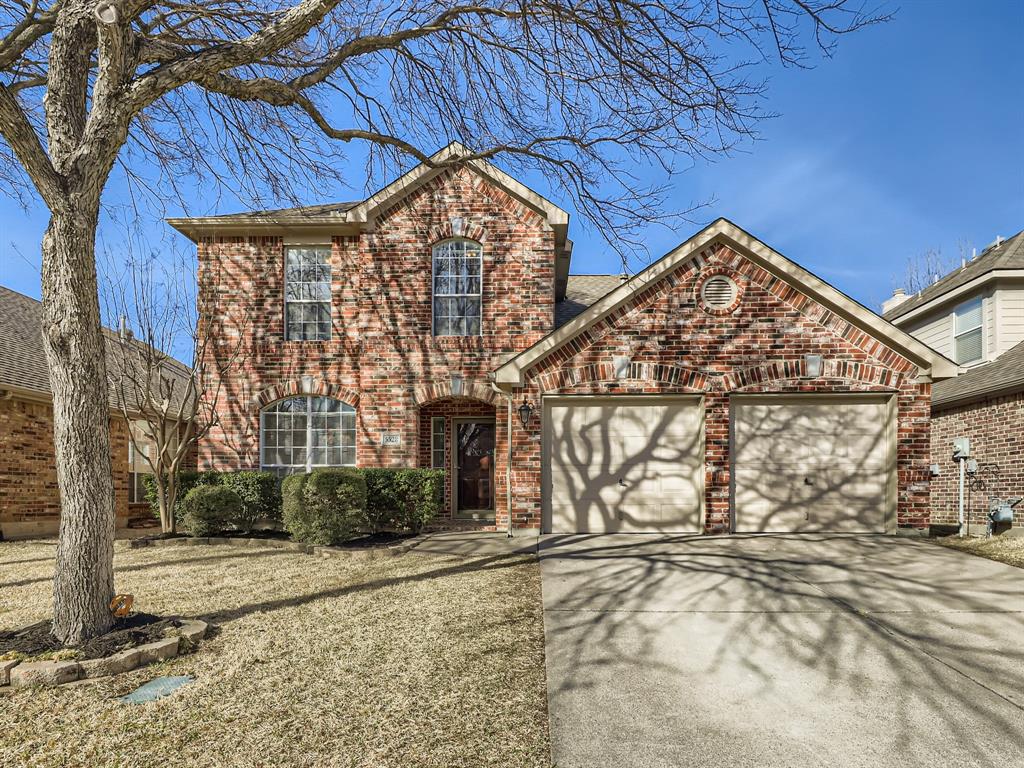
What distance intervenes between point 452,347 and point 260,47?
729 centimetres

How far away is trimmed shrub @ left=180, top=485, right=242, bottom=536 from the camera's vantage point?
11.0m

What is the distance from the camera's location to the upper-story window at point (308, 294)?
43.0ft

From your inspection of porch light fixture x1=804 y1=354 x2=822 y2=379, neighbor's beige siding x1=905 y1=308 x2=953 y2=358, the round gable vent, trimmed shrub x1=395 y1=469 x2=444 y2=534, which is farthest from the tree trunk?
neighbor's beige siding x1=905 y1=308 x2=953 y2=358

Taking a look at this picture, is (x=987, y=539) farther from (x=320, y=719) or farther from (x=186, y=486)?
(x=186, y=486)

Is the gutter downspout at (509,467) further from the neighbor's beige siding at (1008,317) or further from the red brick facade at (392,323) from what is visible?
the neighbor's beige siding at (1008,317)

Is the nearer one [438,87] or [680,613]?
[680,613]

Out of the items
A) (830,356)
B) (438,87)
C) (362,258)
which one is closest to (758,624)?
(830,356)

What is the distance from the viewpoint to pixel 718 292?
10.6 meters

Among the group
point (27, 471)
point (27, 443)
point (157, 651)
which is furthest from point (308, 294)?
point (157, 651)

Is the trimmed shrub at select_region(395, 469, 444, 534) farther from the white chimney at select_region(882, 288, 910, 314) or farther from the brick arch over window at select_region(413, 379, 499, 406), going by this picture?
the white chimney at select_region(882, 288, 910, 314)

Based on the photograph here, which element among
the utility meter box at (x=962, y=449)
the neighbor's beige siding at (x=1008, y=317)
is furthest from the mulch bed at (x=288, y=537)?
the neighbor's beige siding at (x=1008, y=317)

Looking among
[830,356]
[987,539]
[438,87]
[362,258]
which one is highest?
[438,87]

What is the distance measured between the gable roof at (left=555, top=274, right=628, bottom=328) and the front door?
306 centimetres

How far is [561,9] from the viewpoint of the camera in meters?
6.32
